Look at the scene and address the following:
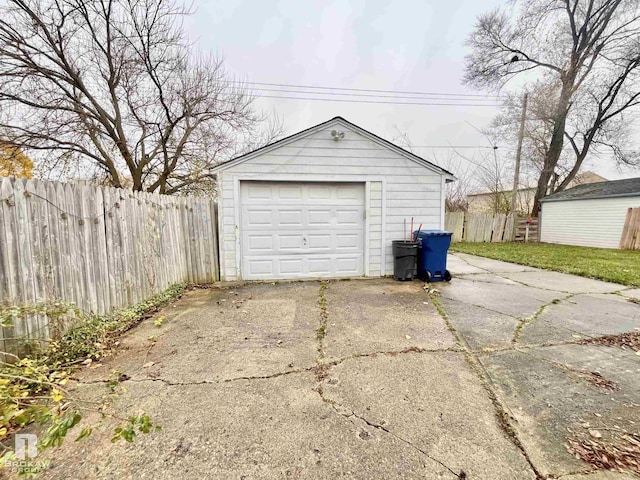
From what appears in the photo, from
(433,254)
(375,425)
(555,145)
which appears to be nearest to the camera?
(375,425)

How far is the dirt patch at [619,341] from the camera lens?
306cm

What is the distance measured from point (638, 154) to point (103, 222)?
25.1m

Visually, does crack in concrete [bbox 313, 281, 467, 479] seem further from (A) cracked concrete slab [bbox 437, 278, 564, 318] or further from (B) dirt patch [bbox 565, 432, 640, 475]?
(A) cracked concrete slab [bbox 437, 278, 564, 318]

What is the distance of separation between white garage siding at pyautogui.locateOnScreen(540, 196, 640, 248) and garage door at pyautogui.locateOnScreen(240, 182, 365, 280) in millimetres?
13493

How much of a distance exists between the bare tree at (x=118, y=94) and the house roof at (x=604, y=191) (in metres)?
15.8

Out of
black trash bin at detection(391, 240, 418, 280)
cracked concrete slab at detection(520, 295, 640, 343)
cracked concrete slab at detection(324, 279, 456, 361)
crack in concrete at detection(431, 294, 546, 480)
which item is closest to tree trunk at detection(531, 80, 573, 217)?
cracked concrete slab at detection(520, 295, 640, 343)

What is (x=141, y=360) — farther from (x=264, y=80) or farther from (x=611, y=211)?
(x=611, y=211)

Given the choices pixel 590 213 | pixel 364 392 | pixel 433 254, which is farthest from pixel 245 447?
pixel 590 213

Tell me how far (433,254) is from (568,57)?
735 inches

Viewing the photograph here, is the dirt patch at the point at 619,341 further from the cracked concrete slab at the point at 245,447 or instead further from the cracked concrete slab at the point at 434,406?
the cracked concrete slab at the point at 245,447

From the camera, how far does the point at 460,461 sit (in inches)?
63.8

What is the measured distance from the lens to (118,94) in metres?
9.07

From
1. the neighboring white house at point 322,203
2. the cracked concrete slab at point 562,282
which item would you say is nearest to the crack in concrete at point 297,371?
the neighboring white house at point 322,203

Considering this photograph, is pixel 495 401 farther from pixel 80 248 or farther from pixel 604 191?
pixel 604 191
